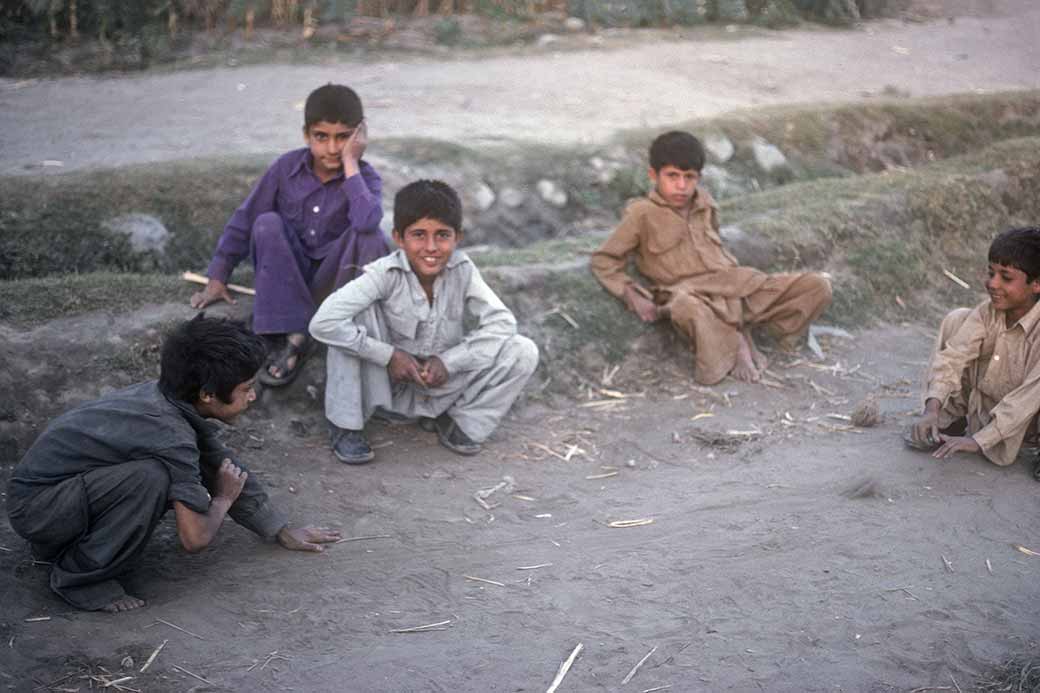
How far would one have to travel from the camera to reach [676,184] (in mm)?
5625

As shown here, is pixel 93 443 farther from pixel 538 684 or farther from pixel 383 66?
pixel 383 66

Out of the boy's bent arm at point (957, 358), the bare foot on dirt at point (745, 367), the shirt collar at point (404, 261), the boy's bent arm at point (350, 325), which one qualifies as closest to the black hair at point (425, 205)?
the shirt collar at point (404, 261)

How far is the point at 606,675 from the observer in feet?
10.1

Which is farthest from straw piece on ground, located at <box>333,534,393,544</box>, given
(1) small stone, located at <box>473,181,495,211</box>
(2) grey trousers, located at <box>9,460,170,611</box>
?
(1) small stone, located at <box>473,181,495,211</box>

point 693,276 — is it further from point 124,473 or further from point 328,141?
point 124,473

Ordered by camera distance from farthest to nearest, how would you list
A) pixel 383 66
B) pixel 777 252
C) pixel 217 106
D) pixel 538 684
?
pixel 383 66, pixel 217 106, pixel 777 252, pixel 538 684

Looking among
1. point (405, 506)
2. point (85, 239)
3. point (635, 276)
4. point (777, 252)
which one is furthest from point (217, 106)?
point (405, 506)

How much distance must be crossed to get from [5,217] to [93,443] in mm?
2876

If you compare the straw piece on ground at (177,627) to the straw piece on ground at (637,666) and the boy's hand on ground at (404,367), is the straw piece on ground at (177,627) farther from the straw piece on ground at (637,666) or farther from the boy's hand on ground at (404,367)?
the boy's hand on ground at (404,367)

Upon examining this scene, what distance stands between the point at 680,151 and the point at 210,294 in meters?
2.53

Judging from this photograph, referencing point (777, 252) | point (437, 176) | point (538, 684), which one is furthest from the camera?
point (437, 176)

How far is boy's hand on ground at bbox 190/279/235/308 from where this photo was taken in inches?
193

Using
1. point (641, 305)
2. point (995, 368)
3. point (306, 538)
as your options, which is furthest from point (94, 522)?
point (995, 368)

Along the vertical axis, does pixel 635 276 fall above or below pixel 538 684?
above
